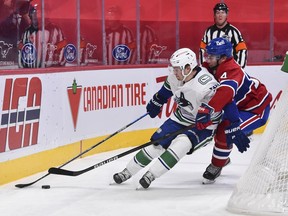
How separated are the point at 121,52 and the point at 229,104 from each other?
9.09 ft

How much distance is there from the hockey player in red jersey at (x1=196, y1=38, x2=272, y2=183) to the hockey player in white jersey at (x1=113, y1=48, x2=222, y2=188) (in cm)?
9

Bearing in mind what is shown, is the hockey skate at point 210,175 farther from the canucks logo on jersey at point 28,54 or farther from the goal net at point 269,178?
the canucks logo on jersey at point 28,54

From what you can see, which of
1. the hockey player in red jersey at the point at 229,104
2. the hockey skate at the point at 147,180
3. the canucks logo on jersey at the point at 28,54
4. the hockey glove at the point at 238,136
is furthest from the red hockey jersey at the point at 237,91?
the canucks logo on jersey at the point at 28,54

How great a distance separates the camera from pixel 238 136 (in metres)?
4.85

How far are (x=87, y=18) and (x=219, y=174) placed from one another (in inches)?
89.4

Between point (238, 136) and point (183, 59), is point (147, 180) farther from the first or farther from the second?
point (183, 59)

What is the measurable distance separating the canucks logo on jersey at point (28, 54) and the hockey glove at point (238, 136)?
1644 mm

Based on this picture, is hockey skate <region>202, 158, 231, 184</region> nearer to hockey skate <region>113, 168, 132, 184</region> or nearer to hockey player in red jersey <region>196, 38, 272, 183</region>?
hockey player in red jersey <region>196, 38, 272, 183</region>

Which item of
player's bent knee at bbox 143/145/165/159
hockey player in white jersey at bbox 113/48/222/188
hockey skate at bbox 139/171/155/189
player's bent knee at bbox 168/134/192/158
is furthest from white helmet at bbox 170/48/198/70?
hockey skate at bbox 139/171/155/189

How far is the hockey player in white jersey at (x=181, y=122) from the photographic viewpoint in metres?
4.81

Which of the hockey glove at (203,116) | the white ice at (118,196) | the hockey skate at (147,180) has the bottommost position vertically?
the white ice at (118,196)

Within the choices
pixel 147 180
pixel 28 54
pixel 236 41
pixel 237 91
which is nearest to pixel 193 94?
pixel 237 91

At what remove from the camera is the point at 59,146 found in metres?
6.01

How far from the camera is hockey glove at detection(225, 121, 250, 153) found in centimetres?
485
